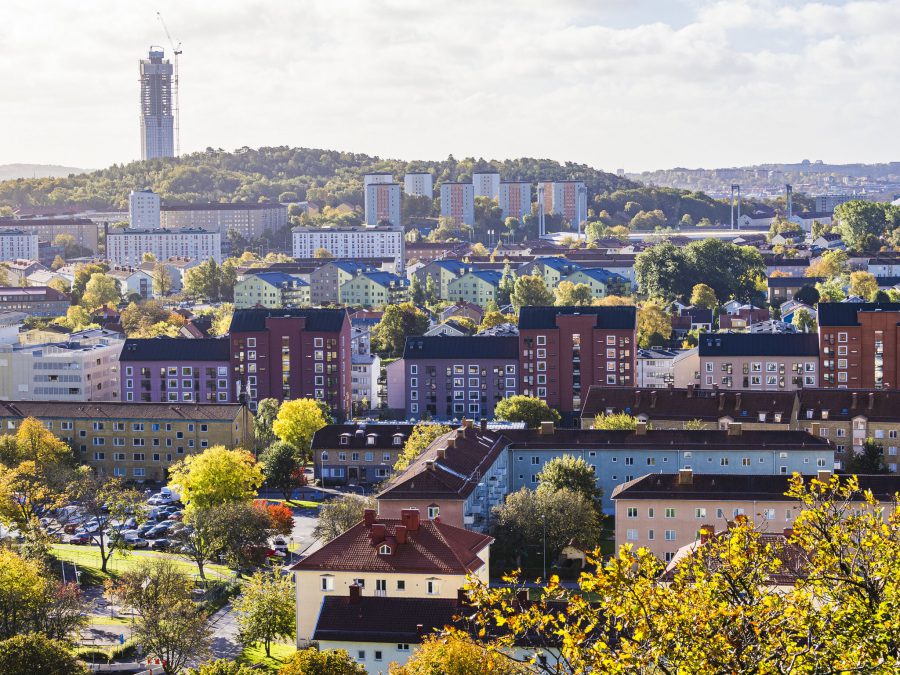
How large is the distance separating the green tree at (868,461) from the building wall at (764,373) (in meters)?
10.4

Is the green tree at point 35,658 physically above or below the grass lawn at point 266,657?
above

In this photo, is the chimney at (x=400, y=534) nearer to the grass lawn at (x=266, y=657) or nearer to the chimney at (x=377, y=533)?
the chimney at (x=377, y=533)

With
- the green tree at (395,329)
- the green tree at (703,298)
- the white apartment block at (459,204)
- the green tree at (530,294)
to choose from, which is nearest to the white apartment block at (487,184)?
the white apartment block at (459,204)

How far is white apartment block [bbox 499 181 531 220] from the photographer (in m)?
147

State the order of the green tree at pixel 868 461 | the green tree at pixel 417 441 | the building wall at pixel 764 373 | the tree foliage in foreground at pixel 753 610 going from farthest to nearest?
1. the building wall at pixel 764 373
2. the green tree at pixel 868 461
3. the green tree at pixel 417 441
4. the tree foliage in foreground at pixel 753 610

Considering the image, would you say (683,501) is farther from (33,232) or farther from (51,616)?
(33,232)

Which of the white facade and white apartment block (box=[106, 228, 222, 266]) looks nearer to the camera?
white apartment block (box=[106, 228, 222, 266])

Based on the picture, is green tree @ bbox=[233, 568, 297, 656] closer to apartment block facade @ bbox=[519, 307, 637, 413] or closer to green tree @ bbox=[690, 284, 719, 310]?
apartment block facade @ bbox=[519, 307, 637, 413]

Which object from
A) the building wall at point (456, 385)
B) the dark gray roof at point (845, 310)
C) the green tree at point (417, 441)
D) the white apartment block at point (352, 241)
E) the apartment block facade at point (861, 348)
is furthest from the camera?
the white apartment block at point (352, 241)

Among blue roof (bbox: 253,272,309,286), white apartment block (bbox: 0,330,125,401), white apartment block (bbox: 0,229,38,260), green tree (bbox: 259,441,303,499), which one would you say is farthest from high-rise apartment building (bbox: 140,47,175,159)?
green tree (bbox: 259,441,303,499)

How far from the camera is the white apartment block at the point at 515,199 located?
14662cm

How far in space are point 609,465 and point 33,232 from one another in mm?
93106

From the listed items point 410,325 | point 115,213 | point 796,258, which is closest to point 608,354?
point 410,325

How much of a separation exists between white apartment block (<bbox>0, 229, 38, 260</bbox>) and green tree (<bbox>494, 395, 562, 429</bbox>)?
262 ft
